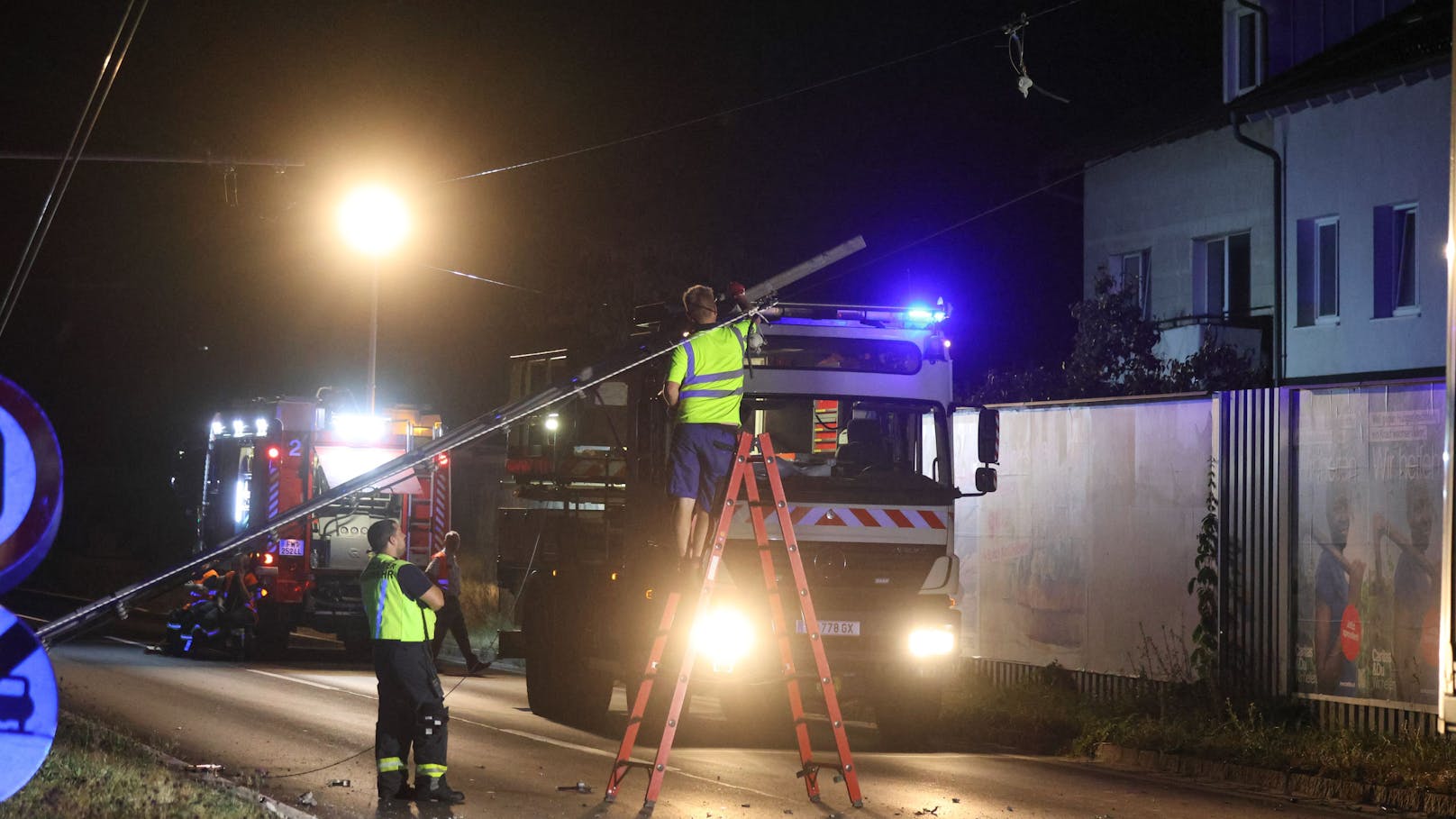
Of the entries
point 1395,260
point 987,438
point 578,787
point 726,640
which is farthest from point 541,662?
point 1395,260

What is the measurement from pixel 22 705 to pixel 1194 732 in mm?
9359

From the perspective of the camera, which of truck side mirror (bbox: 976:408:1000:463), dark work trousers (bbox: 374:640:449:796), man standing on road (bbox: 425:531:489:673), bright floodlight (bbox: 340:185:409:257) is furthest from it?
bright floodlight (bbox: 340:185:409:257)

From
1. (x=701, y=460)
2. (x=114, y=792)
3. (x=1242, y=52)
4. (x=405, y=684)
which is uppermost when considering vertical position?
(x=1242, y=52)

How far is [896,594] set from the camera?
12.5 metres

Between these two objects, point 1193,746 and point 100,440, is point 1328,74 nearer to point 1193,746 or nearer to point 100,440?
point 1193,746

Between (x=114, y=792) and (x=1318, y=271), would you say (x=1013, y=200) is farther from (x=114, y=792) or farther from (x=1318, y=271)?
(x=114, y=792)

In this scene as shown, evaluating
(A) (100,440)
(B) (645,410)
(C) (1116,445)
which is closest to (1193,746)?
(C) (1116,445)

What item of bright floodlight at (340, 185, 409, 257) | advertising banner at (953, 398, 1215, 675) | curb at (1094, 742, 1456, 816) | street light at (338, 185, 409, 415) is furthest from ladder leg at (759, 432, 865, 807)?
bright floodlight at (340, 185, 409, 257)

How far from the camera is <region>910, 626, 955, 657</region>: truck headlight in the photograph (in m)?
12.4

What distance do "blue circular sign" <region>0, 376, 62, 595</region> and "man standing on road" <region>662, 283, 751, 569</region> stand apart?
14.5 ft

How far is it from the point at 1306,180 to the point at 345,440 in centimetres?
1428

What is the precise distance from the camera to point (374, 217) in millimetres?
26219

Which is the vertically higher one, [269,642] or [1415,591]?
[1415,591]

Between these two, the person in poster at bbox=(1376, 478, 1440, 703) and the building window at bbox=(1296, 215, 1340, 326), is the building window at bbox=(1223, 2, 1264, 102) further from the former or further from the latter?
the person in poster at bbox=(1376, 478, 1440, 703)
